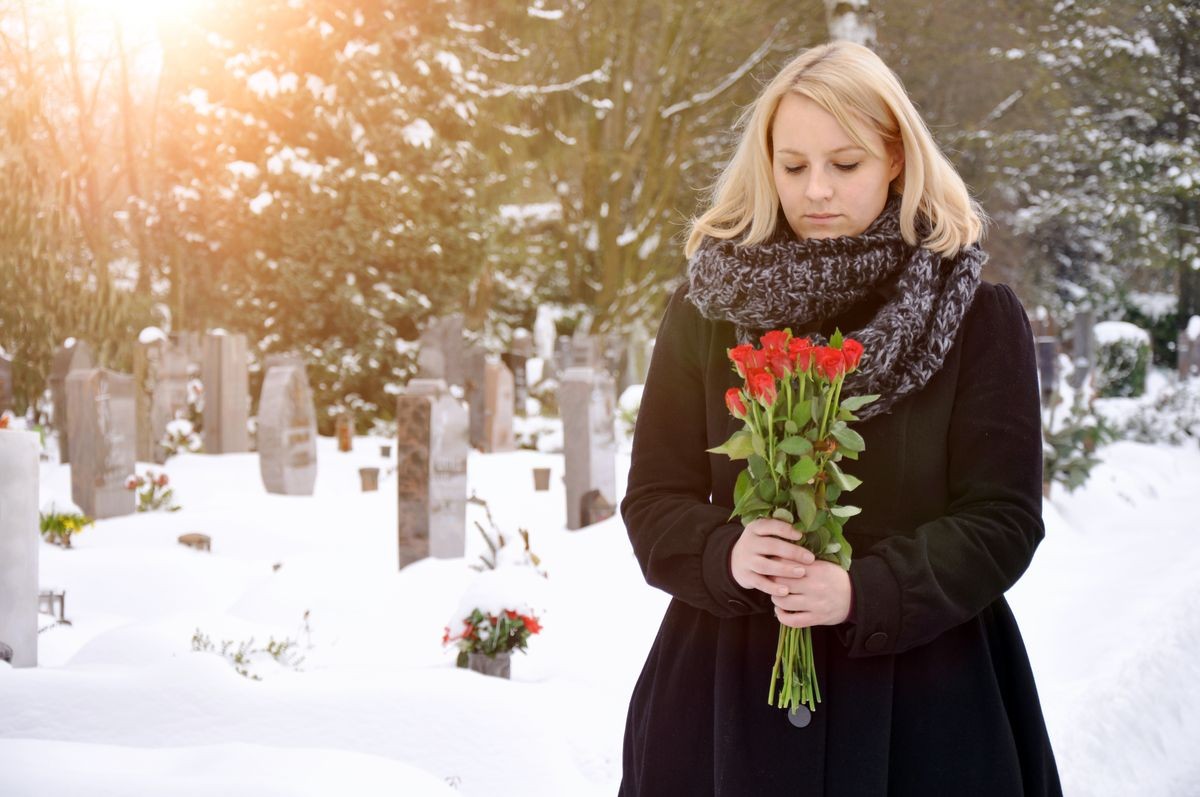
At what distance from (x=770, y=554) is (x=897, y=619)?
239 mm

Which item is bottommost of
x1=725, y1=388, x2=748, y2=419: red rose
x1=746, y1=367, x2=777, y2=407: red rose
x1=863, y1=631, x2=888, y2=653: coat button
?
x1=863, y1=631, x2=888, y2=653: coat button

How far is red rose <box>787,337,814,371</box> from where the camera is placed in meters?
1.71

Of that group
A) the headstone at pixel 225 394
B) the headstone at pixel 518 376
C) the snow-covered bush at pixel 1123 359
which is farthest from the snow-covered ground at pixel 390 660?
the snow-covered bush at pixel 1123 359

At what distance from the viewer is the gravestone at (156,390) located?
11500 mm

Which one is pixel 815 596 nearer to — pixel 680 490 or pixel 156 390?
pixel 680 490

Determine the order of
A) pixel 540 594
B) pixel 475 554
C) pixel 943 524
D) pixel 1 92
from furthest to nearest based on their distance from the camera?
pixel 1 92 → pixel 475 554 → pixel 540 594 → pixel 943 524

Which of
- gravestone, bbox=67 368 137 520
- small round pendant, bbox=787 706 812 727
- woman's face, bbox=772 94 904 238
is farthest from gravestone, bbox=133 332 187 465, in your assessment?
small round pendant, bbox=787 706 812 727

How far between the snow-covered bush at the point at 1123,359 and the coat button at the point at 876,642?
1997 centimetres

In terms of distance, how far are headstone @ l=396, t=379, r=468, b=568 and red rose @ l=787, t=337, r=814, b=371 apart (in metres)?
5.70

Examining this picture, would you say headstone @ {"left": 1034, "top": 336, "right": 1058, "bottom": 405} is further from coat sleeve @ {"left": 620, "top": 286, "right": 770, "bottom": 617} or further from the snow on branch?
coat sleeve @ {"left": 620, "top": 286, "right": 770, "bottom": 617}

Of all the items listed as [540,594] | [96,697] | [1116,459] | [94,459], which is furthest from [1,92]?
[1116,459]

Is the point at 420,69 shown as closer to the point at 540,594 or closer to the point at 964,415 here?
the point at 540,594

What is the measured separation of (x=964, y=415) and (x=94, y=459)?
7.99m

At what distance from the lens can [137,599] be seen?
6.47 meters
